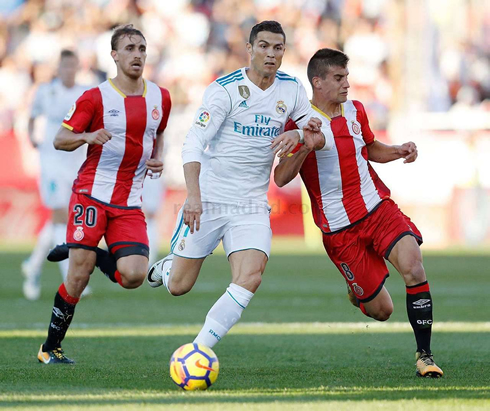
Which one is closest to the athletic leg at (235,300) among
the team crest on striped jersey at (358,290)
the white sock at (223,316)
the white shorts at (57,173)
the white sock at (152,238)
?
the white sock at (223,316)

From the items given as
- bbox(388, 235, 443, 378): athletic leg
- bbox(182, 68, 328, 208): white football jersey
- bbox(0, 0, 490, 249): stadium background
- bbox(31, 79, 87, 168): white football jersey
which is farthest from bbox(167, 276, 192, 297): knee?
bbox(0, 0, 490, 249): stadium background

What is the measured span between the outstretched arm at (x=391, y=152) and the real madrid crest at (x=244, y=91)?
4.44 feet

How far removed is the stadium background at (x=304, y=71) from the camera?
790 inches

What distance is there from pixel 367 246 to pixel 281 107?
1320 mm

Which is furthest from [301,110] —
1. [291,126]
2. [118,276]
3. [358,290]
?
[118,276]

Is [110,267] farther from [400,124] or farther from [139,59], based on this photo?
[400,124]

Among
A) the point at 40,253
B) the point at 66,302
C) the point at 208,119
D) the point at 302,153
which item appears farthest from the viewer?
the point at 40,253

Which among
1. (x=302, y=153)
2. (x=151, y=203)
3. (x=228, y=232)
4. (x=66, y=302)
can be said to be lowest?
(x=66, y=302)

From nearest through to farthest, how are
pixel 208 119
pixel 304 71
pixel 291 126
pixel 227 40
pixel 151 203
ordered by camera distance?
pixel 208 119
pixel 291 126
pixel 151 203
pixel 304 71
pixel 227 40

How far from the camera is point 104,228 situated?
7285mm

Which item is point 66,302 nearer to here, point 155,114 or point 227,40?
point 155,114

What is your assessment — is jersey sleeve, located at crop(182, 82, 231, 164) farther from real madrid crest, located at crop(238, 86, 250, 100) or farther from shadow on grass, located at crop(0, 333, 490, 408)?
shadow on grass, located at crop(0, 333, 490, 408)

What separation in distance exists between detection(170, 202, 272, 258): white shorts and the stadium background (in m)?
12.8

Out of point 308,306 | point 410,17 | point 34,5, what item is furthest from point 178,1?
point 308,306
